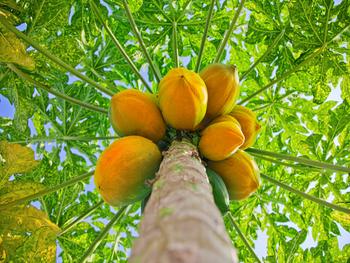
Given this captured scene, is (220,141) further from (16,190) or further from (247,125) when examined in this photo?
(16,190)

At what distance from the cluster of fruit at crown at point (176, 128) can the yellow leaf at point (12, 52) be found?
770mm

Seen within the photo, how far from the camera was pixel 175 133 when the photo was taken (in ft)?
7.18

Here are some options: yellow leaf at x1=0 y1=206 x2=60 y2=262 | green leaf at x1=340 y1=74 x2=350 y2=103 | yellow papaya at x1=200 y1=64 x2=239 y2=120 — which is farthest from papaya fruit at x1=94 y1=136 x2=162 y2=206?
green leaf at x1=340 y1=74 x2=350 y2=103

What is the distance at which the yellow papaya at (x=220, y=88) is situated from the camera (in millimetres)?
2303

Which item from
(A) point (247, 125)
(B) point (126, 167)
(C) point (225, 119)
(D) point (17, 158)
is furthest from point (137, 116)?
(D) point (17, 158)

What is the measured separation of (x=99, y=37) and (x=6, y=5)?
1445 millimetres

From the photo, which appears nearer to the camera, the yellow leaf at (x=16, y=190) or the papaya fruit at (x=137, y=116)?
the papaya fruit at (x=137, y=116)

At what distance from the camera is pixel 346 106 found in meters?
3.62

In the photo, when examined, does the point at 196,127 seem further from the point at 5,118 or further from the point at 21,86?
the point at 5,118

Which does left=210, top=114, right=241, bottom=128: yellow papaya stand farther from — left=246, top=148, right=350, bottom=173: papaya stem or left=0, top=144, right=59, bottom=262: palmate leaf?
left=0, top=144, right=59, bottom=262: palmate leaf

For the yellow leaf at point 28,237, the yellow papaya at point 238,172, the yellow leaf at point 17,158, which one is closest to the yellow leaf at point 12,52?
the yellow leaf at point 17,158

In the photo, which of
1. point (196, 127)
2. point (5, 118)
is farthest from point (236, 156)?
point (5, 118)

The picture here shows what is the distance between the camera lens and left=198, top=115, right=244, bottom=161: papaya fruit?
199 centimetres

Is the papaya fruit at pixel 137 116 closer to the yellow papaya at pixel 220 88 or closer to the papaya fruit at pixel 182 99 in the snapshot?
the papaya fruit at pixel 182 99
